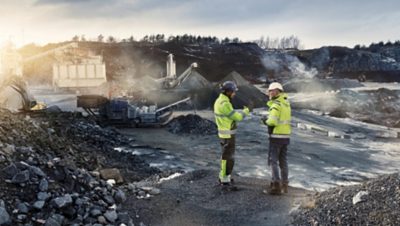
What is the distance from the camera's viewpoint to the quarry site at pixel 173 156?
5156 millimetres

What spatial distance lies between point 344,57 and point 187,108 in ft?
201

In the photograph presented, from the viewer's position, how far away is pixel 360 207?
5066mm

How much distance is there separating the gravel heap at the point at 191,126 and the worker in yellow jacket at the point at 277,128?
12163 mm

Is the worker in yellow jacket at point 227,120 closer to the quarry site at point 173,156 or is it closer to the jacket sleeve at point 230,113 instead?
the jacket sleeve at point 230,113

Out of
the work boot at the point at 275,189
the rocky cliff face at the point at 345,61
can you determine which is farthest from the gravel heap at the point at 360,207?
the rocky cliff face at the point at 345,61

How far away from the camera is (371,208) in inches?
196

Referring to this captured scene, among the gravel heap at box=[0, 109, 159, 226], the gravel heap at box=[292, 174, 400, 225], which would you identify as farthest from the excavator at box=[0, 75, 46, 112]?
the gravel heap at box=[292, 174, 400, 225]

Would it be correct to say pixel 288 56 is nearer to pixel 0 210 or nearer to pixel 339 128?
pixel 339 128

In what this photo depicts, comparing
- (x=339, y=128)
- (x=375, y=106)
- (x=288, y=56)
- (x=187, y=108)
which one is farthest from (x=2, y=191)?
(x=288, y=56)

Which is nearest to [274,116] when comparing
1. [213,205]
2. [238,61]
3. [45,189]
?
[213,205]

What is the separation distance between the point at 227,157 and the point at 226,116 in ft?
2.12

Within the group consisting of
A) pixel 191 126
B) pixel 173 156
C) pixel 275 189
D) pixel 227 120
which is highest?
pixel 227 120

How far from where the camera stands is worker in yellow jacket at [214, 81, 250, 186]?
21.5ft

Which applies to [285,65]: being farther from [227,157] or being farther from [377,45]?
[227,157]
